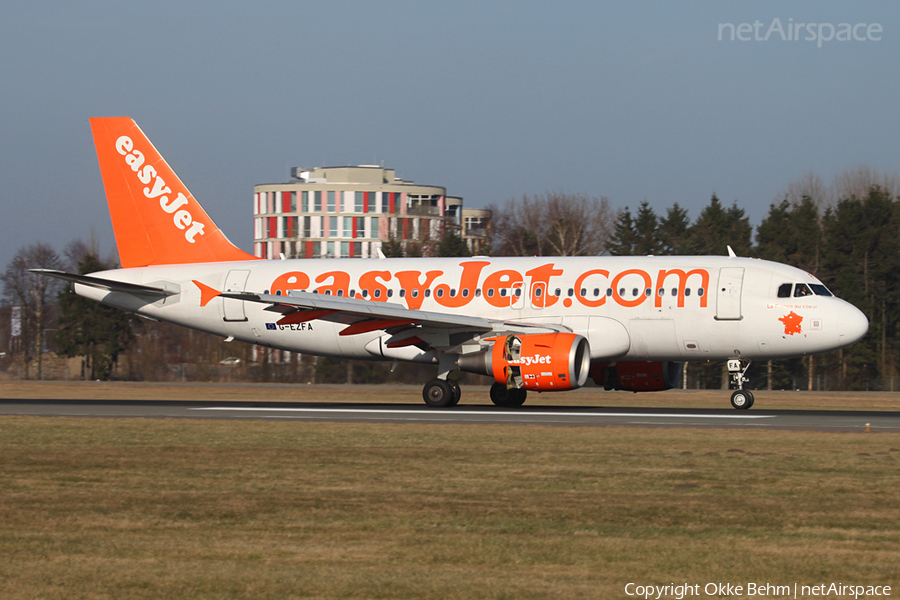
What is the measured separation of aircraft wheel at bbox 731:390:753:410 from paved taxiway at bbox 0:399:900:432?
3.65ft

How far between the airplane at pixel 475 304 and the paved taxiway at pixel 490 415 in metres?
1.36

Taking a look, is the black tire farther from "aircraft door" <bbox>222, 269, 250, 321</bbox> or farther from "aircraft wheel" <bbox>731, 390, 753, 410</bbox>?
"aircraft door" <bbox>222, 269, 250, 321</bbox>

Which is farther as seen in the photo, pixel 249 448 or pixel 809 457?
pixel 249 448

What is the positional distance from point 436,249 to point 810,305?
53.5m

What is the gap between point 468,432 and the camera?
20031 mm

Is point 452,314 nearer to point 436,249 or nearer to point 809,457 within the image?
point 809,457

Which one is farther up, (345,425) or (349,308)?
(349,308)

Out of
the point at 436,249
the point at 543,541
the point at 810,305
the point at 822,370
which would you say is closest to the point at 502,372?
the point at 810,305

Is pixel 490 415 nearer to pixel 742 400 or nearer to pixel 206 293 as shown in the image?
pixel 742 400

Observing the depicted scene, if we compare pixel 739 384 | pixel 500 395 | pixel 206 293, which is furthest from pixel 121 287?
pixel 739 384

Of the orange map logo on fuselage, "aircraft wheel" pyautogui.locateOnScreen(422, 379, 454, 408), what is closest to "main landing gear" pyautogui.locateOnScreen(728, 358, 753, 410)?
the orange map logo on fuselage

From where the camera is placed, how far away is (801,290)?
26750 mm

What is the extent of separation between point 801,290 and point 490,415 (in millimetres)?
8858

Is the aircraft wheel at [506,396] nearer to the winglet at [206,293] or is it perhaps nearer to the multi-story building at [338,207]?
the winglet at [206,293]
